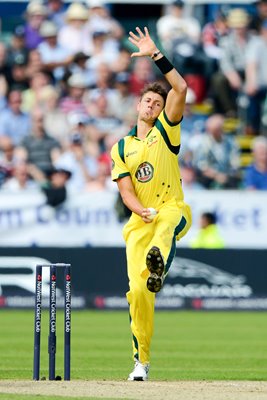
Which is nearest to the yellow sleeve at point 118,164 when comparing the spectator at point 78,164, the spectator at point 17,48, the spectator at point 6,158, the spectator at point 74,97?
the spectator at point 78,164

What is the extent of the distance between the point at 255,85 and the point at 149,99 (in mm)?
13884

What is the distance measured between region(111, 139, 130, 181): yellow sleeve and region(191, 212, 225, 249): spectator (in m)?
10.7

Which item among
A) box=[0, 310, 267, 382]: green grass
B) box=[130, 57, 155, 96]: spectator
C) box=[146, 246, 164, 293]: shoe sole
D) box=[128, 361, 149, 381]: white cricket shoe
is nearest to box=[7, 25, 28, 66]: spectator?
box=[130, 57, 155, 96]: spectator

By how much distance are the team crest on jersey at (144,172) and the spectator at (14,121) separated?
493 inches

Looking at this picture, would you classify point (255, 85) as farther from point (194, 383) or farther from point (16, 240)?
point (194, 383)

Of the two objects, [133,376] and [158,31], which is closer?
[133,376]

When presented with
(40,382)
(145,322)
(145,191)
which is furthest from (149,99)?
(40,382)

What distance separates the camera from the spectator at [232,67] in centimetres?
2328

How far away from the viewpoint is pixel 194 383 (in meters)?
9.80

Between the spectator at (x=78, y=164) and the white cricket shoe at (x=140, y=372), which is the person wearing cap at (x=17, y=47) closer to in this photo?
the spectator at (x=78, y=164)

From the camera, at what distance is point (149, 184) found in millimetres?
9805

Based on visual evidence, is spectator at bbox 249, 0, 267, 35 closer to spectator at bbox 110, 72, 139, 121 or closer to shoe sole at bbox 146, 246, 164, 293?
spectator at bbox 110, 72, 139, 121

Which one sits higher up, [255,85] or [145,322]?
[255,85]

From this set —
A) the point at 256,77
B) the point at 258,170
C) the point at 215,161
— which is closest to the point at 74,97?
the point at 215,161
